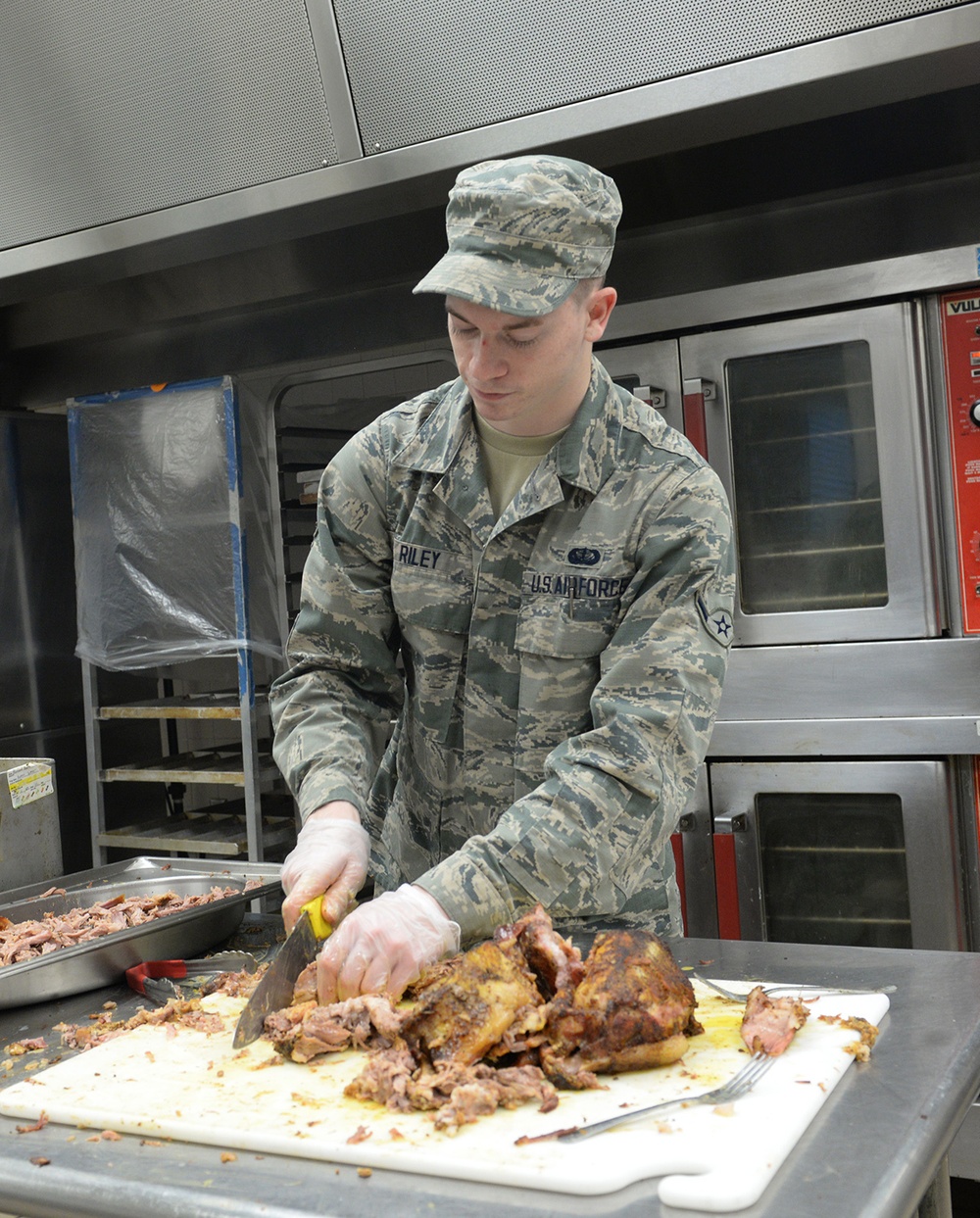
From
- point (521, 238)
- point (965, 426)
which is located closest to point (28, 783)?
point (521, 238)

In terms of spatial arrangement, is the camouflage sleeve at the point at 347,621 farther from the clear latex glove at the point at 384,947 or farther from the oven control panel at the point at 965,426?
the oven control panel at the point at 965,426

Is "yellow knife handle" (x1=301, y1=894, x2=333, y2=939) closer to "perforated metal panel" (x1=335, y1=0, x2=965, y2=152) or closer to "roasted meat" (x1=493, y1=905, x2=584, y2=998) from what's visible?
"roasted meat" (x1=493, y1=905, x2=584, y2=998)

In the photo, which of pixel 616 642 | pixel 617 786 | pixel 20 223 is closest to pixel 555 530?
pixel 616 642

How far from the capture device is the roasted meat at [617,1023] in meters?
1.24

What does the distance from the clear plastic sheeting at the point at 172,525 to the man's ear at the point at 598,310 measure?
2245mm

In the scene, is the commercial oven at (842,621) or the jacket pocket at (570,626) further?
the commercial oven at (842,621)

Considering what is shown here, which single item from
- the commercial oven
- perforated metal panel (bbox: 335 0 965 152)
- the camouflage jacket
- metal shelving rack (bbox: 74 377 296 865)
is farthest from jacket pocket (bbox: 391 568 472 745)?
metal shelving rack (bbox: 74 377 296 865)

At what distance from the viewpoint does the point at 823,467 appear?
3045mm

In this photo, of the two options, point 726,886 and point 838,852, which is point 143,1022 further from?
point 838,852

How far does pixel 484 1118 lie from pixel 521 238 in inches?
44.6

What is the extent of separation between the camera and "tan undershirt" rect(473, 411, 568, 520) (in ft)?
6.35

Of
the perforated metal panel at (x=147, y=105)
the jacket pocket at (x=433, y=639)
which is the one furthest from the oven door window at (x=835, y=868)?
the perforated metal panel at (x=147, y=105)

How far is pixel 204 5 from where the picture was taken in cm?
308

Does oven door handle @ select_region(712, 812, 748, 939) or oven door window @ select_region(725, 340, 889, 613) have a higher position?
oven door window @ select_region(725, 340, 889, 613)
